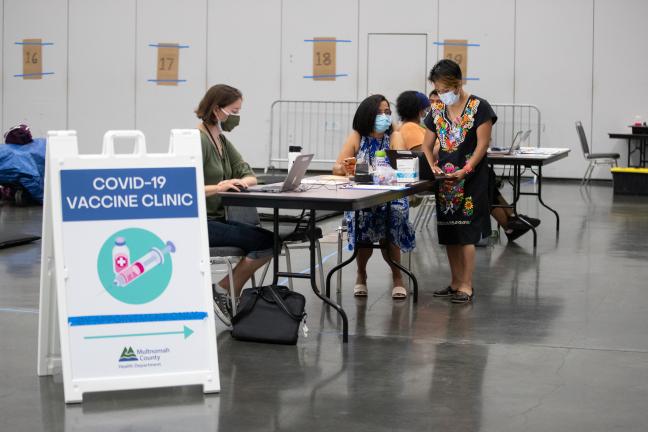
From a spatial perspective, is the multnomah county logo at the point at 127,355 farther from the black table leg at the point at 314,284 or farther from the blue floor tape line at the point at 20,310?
the blue floor tape line at the point at 20,310

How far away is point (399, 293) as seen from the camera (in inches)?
234

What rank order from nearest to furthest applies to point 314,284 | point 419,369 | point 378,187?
point 419,369 → point 314,284 → point 378,187

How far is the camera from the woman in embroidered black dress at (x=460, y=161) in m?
5.75

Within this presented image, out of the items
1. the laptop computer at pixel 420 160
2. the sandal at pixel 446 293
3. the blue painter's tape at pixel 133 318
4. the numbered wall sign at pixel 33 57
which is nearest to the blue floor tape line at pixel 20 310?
the blue painter's tape at pixel 133 318

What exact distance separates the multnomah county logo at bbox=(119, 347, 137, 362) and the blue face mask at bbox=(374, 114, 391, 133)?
8.17 ft

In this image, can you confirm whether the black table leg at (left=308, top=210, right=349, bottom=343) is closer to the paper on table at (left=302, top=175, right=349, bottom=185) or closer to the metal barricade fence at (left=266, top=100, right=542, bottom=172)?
the paper on table at (left=302, top=175, right=349, bottom=185)

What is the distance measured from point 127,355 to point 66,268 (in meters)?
0.41

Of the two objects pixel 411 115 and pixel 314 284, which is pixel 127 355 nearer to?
pixel 314 284

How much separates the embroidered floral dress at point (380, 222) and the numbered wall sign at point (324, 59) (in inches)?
367

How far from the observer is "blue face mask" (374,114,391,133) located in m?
5.88

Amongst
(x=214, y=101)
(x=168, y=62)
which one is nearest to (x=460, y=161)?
(x=214, y=101)

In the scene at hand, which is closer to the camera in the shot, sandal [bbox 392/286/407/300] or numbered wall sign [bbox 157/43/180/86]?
sandal [bbox 392/286/407/300]

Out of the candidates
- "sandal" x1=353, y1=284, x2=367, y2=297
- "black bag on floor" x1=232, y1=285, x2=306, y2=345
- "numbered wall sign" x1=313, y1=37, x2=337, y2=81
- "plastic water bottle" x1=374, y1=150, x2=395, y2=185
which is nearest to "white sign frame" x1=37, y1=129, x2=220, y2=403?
"black bag on floor" x1=232, y1=285, x2=306, y2=345

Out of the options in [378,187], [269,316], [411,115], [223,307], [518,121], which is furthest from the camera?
[518,121]
